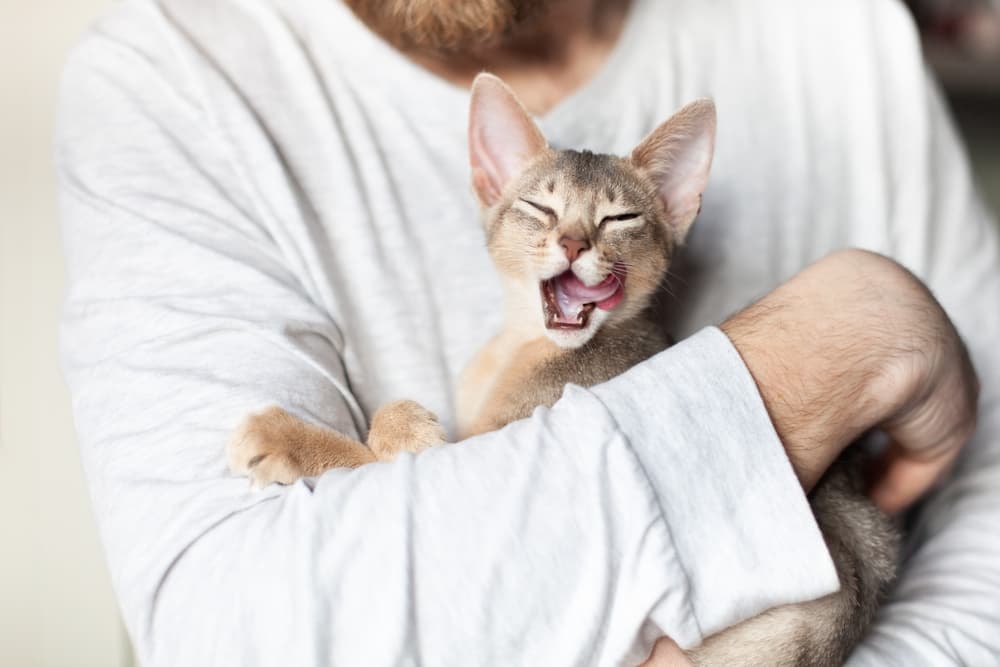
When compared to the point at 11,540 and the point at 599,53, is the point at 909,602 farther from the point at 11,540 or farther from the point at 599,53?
the point at 11,540

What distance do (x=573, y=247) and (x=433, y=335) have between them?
289mm

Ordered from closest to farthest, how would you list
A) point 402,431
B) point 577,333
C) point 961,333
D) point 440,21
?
point 402,431, point 577,333, point 440,21, point 961,333

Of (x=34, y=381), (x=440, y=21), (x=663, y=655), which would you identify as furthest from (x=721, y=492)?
(x=34, y=381)

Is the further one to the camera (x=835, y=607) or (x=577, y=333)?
(x=577, y=333)

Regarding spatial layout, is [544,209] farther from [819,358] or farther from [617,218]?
[819,358]

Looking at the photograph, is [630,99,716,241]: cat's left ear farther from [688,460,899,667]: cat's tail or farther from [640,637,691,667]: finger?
[640,637,691,667]: finger

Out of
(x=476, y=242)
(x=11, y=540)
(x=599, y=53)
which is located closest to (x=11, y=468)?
(x=11, y=540)

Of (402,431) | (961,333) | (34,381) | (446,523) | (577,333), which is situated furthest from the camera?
(34,381)

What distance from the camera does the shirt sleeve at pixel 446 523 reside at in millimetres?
835

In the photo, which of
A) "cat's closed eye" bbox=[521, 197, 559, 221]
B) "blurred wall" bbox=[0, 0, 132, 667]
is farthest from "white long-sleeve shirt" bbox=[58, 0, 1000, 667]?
"blurred wall" bbox=[0, 0, 132, 667]

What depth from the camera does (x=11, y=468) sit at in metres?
1.78

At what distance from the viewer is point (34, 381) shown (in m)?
1.80

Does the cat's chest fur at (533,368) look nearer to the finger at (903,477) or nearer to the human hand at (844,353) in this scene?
the human hand at (844,353)

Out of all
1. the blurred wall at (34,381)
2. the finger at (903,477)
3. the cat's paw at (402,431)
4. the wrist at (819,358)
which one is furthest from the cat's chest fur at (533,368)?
the blurred wall at (34,381)
